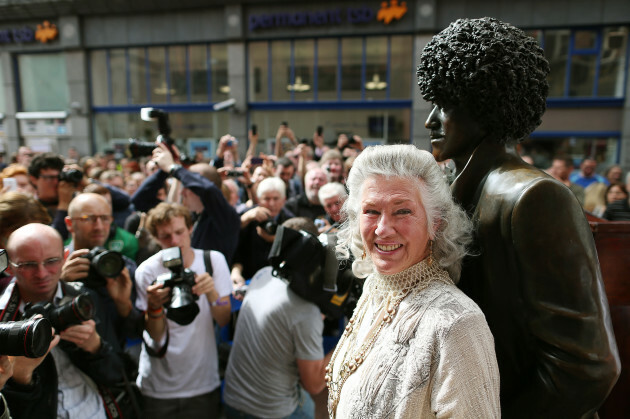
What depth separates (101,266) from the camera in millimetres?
2352

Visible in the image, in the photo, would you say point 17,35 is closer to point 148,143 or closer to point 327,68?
point 327,68

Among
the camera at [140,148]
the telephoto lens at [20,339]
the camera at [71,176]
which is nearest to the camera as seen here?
the telephoto lens at [20,339]

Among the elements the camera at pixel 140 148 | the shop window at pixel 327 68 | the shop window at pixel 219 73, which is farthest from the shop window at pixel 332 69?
the camera at pixel 140 148

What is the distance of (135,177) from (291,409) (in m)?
5.57

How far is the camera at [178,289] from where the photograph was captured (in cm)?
226

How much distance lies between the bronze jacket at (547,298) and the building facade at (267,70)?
11.3 m

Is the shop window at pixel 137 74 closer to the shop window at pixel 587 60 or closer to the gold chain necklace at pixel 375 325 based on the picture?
the shop window at pixel 587 60

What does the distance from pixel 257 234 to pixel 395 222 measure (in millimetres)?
2872

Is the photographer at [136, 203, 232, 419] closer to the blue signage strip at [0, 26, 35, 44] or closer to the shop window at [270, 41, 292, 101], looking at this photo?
the shop window at [270, 41, 292, 101]

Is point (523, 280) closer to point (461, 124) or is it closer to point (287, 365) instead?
point (461, 124)

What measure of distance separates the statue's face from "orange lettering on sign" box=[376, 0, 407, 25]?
1314 cm

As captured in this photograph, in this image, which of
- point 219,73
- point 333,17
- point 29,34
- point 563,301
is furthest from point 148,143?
point 29,34

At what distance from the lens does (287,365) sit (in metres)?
2.28

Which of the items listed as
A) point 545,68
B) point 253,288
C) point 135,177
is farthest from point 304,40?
point 545,68
